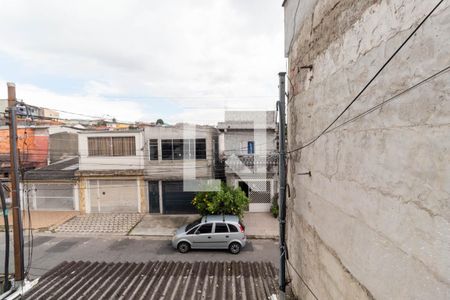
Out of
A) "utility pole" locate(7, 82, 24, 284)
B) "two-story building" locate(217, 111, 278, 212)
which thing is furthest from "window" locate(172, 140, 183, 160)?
"utility pole" locate(7, 82, 24, 284)

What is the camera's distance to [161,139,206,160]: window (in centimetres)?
1523

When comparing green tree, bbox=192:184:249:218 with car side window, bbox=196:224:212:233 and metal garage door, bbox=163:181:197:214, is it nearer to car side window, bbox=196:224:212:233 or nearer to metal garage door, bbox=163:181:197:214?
car side window, bbox=196:224:212:233

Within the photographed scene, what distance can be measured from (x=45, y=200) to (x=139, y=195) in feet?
20.4

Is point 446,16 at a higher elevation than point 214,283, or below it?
higher

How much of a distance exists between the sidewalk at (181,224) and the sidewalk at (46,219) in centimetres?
451

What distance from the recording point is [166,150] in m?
15.3

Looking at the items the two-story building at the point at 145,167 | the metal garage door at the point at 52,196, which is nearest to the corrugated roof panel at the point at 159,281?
the two-story building at the point at 145,167

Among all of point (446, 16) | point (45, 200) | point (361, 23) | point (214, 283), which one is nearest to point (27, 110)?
point (214, 283)

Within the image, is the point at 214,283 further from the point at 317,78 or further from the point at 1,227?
the point at 1,227

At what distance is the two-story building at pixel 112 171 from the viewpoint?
1541cm

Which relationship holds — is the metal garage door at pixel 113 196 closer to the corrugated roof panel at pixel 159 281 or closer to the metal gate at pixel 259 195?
the metal gate at pixel 259 195

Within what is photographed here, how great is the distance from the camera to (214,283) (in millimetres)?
4930

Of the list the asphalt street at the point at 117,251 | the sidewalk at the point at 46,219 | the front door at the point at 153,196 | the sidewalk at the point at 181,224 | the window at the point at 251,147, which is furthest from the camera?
the window at the point at 251,147

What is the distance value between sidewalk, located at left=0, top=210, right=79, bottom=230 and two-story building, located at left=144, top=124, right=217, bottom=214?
5.12 m
